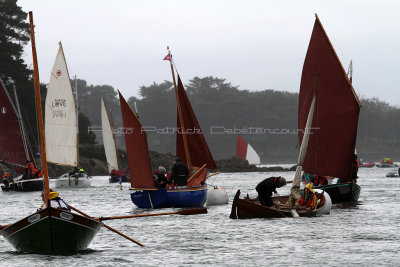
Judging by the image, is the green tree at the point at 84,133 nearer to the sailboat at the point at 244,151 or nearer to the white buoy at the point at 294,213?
the sailboat at the point at 244,151

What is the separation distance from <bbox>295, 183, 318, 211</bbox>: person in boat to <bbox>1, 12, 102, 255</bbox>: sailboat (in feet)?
45.6

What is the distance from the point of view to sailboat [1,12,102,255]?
21547 millimetres

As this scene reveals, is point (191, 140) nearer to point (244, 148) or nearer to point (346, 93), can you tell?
point (346, 93)

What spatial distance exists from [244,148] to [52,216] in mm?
127763

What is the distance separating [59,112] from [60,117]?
1.47ft

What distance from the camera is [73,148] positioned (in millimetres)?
66562

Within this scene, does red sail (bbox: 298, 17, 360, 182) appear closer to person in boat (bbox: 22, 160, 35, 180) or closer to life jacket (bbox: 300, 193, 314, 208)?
life jacket (bbox: 300, 193, 314, 208)

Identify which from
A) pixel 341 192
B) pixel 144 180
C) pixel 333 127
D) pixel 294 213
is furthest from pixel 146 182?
pixel 333 127

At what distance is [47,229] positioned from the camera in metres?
21.9

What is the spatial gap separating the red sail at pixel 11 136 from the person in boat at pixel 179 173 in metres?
27.3

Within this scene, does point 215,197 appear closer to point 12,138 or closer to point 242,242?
point 242,242

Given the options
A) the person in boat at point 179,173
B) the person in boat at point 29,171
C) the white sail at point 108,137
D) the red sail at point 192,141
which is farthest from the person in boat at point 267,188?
the white sail at point 108,137

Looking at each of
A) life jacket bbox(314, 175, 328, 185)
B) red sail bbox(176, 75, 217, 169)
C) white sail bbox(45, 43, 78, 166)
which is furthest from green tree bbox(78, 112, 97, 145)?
life jacket bbox(314, 175, 328, 185)

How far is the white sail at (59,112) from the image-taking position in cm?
6531
